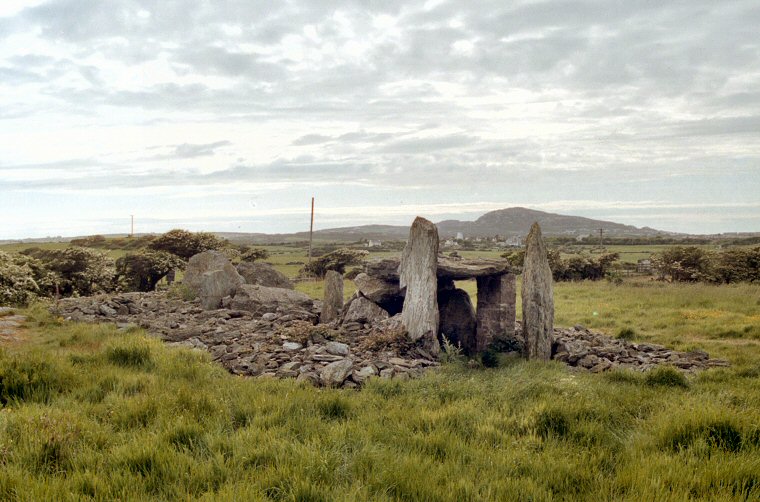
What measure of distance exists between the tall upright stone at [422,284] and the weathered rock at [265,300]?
18.0ft

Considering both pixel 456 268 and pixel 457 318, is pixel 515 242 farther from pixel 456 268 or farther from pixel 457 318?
pixel 456 268

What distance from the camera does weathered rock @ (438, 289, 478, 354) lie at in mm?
14162

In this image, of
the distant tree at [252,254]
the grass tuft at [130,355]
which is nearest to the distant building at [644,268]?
the distant tree at [252,254]

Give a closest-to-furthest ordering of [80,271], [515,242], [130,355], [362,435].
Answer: [362,435], [130,355], [80,271], [515,242]

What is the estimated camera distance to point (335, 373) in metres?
9.55

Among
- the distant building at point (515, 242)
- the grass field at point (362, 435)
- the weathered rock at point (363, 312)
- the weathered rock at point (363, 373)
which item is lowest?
the weathered rock at point (363, 373)

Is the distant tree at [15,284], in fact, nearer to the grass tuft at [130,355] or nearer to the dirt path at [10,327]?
the dirt path at [10,327]

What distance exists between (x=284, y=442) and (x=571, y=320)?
15924mm

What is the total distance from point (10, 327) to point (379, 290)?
10.7m

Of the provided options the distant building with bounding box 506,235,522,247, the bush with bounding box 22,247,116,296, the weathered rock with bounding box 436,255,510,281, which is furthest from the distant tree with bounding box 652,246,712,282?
the bush with bounding box 22,247,116,296

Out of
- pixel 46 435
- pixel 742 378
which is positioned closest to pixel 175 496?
pixel 46 435

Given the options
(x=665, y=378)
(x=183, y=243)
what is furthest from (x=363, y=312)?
(x=183, y=243)

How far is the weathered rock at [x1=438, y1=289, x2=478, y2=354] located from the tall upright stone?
1989mm

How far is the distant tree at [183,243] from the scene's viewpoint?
111 ft
